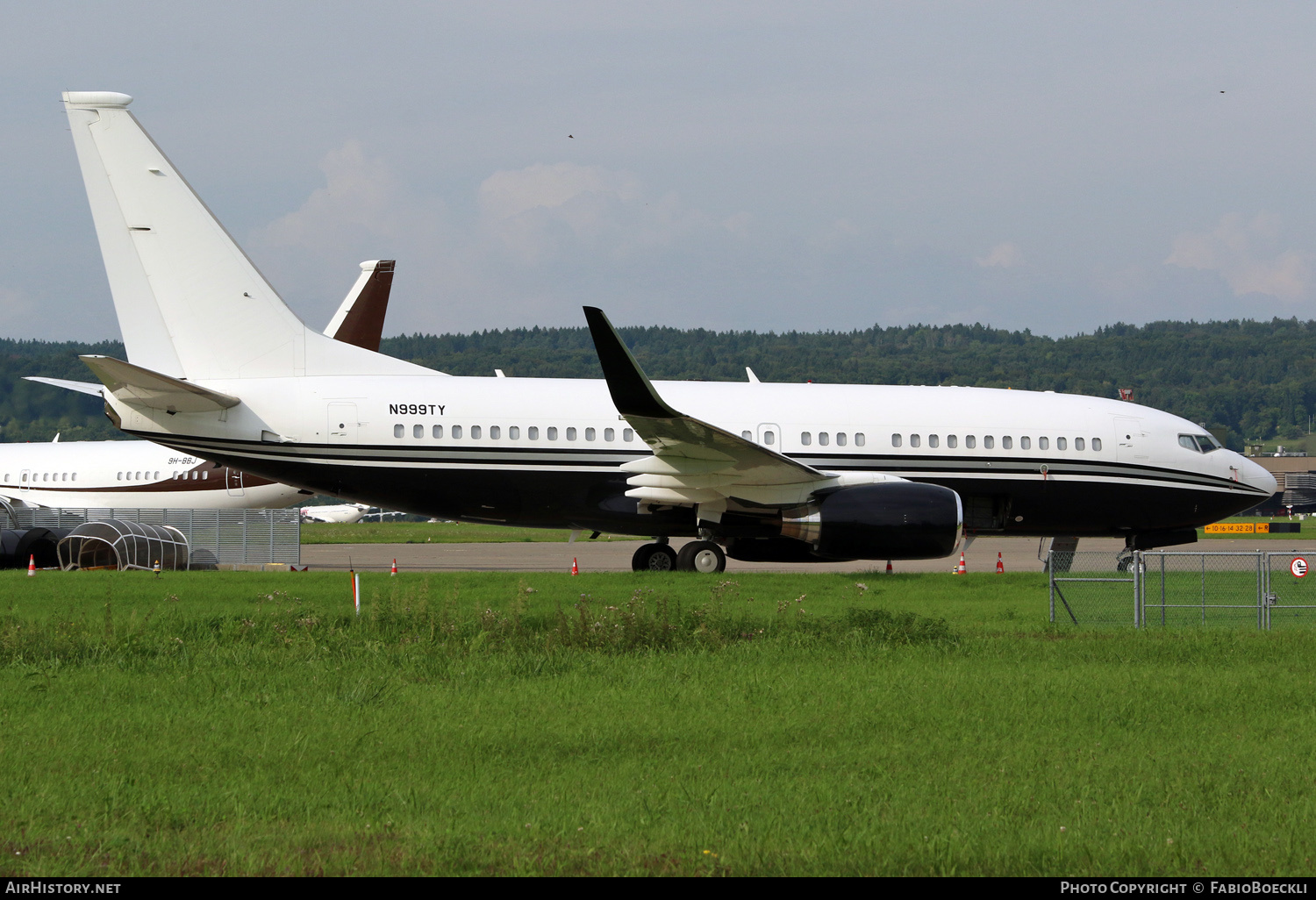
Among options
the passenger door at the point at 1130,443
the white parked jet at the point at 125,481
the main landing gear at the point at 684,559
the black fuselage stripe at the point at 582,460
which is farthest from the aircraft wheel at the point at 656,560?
the white parked jet at the point at 125,481

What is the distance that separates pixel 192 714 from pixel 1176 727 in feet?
21.5

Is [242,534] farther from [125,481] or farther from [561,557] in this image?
[125,481]

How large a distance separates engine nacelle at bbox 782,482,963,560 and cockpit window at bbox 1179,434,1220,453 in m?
6.18

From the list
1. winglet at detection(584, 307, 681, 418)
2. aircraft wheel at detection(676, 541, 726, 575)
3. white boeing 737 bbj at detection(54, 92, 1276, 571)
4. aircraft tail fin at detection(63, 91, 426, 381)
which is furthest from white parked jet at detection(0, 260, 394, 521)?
winglet at detection(584, 307, 681, 418)

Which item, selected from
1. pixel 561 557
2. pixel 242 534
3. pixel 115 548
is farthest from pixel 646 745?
pixel 561 557

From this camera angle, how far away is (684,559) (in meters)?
21.3

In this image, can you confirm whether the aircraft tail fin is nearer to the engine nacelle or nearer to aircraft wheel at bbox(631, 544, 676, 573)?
aircraft wheel at bbox(631, 544, 676, 573)

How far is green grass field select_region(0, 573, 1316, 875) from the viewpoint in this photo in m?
5.50

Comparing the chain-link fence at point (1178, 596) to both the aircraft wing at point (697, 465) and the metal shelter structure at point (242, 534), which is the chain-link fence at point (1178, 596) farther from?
the metal shelter structure at point (242, 534)

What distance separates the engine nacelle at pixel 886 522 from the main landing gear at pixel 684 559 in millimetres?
1951

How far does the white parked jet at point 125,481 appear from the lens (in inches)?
1641

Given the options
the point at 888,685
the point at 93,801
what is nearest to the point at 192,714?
the point at 93,801

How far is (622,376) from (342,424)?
5.14m
